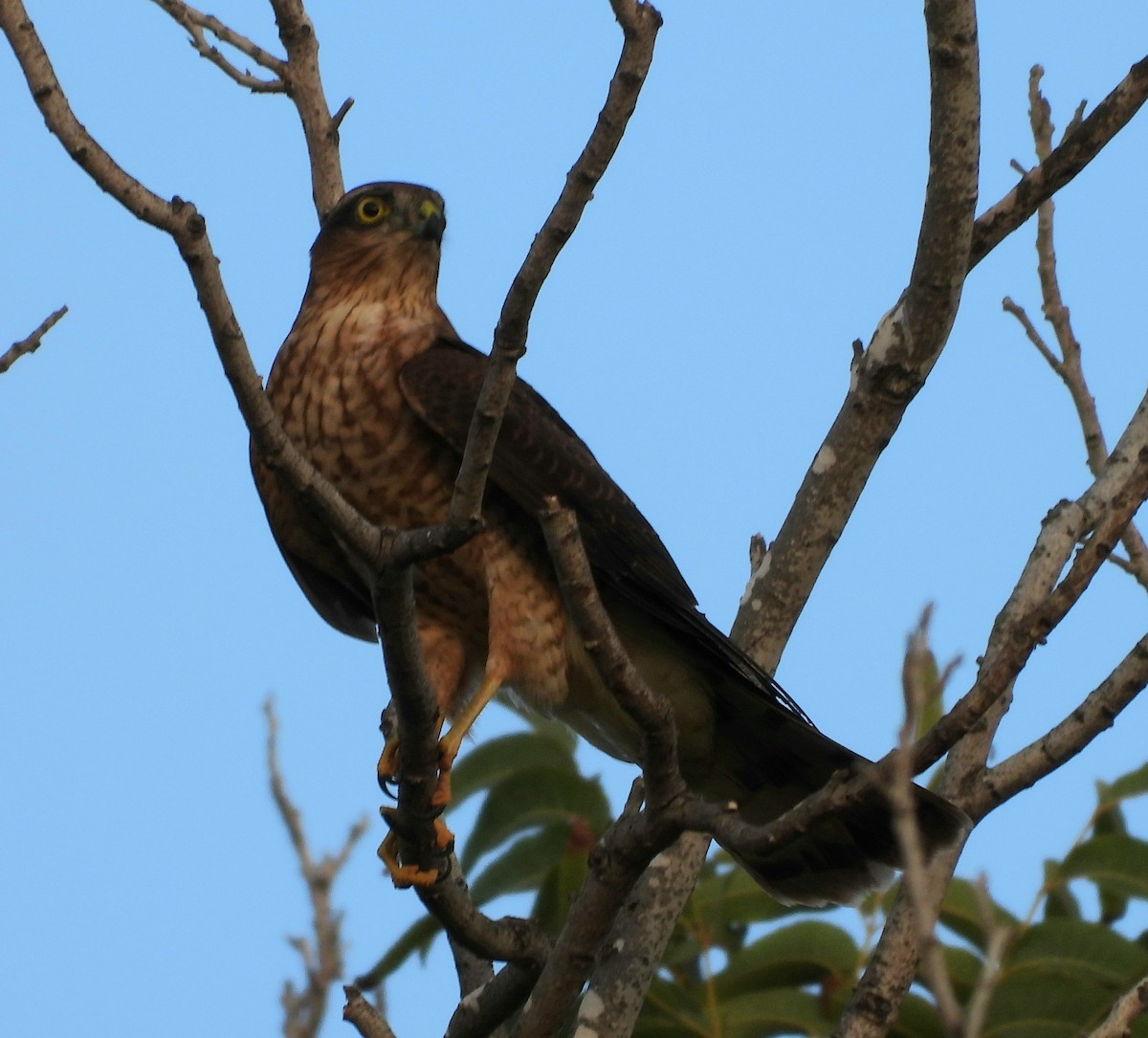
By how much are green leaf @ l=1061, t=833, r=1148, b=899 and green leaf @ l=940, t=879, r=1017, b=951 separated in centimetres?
19

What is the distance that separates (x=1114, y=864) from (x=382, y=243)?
250cm

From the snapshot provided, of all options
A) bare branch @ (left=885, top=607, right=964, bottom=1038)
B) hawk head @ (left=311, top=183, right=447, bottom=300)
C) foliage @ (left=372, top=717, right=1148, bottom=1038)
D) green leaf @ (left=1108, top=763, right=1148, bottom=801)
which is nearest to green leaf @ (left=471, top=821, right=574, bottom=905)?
foliage @ (left=372, top=717, right=1148, bottom=1038)

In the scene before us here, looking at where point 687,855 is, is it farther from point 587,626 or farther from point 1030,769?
point 587,626

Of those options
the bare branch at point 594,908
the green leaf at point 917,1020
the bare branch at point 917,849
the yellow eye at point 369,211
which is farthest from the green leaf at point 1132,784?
the yellow eye at point 369,211

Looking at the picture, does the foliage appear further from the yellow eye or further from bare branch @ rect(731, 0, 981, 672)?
the yellow eye

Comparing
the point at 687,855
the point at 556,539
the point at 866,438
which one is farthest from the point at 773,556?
the point at 556,539

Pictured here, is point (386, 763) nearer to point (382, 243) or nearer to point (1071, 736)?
point (1071, 736)

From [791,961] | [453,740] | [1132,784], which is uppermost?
[1132,784]

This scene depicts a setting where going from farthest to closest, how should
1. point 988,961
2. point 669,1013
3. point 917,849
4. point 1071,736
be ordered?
point 669,1013 < point 1071,736 < point 988,961 < point 917,849

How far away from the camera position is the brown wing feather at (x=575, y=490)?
4.04 meters

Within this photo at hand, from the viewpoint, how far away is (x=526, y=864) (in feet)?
13.7

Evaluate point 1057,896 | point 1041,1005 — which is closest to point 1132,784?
point 1057,896

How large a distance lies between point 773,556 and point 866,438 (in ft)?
1.16

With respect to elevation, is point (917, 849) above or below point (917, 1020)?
below
